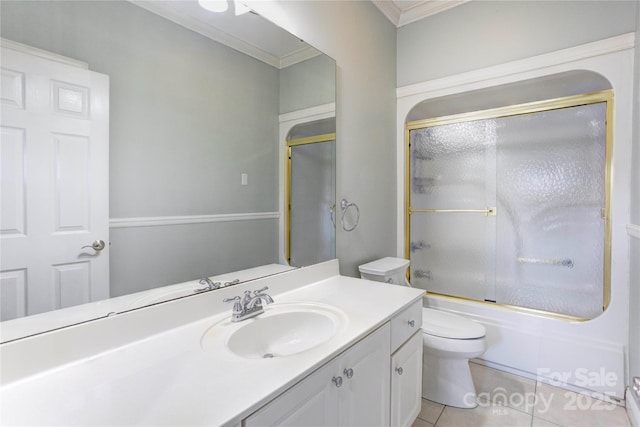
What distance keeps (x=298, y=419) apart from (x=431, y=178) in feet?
7.93

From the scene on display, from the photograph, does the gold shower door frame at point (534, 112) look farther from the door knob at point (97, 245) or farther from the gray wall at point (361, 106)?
the door knob at point (97, 245)

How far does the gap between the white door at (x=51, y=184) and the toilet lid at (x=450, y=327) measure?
1.62m

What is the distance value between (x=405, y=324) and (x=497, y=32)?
204cm

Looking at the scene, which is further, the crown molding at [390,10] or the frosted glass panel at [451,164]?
the frosted glass panel at [451,164]

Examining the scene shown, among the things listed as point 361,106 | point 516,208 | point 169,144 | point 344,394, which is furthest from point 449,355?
point 169,144

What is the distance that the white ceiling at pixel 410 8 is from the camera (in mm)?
2215

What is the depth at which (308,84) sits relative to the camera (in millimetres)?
1635

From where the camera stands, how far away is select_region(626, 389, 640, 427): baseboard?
5.05ft

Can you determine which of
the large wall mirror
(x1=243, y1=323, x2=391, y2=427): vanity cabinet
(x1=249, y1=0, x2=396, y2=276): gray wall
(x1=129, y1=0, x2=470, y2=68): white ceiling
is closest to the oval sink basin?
(x1=243, y1=323, x2=391, y2=427): vanity cabinet

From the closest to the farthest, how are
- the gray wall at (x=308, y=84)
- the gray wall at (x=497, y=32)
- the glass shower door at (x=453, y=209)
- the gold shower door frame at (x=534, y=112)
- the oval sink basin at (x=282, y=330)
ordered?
the oval sink basin at (x=282, y=330), the gray wall at (x=308, y=84), the gray wall at (x=497, y=32), the gold shower door frame at (x=534, y=112), the glass shower door at (x=453, y=209)

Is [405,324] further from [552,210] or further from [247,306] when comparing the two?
[552,210]

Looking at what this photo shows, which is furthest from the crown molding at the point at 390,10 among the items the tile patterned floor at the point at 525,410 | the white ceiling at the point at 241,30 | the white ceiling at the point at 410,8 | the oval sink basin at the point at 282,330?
the tile patterned floor at the point at 525,410

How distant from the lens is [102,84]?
35.5 inches

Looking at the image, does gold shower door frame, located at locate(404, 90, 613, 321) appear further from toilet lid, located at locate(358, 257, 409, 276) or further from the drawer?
the drawer
